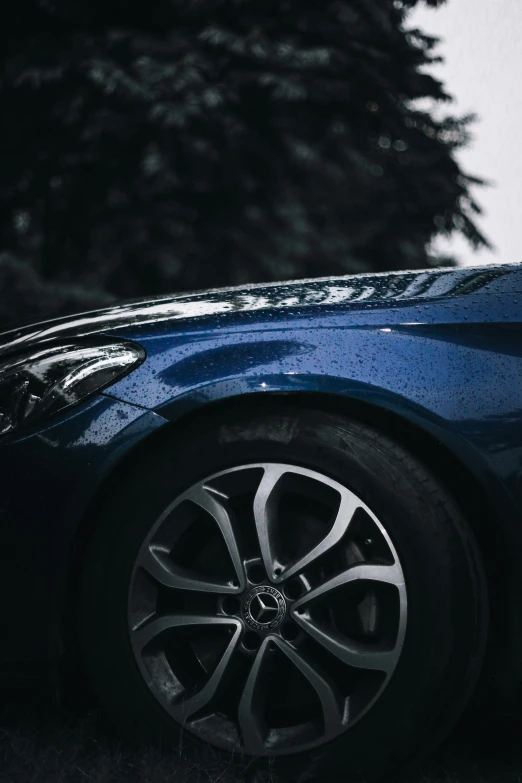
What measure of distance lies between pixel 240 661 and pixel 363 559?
344mm

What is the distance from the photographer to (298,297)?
2.17m

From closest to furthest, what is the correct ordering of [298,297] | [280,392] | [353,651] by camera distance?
[353,651], [280,392], [298,297]

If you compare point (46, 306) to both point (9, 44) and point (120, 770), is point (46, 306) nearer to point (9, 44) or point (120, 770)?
point (9, 44)

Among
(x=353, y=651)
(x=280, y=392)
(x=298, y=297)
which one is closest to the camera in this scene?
(x=353, y=651)

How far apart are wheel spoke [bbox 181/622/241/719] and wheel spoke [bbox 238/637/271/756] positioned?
0.05 metres

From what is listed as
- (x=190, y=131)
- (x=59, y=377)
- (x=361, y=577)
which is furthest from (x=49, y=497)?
(x=190, y=131)

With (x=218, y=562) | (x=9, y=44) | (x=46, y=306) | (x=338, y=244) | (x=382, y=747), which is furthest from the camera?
(x=338, y=244)

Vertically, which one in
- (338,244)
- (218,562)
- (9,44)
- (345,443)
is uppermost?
(9,44)

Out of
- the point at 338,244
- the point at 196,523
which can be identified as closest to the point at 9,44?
the point at 338,244

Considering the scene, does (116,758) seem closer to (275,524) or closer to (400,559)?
(275,524)

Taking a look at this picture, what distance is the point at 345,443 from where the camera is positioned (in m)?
1.94

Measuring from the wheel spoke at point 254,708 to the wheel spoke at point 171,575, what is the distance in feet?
0.53

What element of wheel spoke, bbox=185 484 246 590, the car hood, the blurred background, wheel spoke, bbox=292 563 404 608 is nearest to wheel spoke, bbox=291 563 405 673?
wheel spoke, bbox=292 563 404 608

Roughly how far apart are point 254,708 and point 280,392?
68 centimetres
